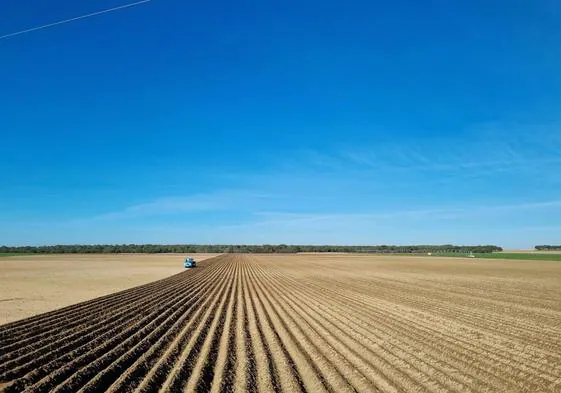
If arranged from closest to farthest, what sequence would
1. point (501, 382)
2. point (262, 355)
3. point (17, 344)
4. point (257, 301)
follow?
point (501, 382)
point (262, 355)
point (17, 344)
point (257, 301)

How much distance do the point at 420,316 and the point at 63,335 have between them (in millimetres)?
10567

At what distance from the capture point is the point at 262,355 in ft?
31.4

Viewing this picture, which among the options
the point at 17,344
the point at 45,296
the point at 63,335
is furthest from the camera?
the point at 45,296

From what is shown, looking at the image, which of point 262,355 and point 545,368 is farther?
point 262,355

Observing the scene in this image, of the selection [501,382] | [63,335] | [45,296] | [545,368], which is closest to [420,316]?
[545,368]

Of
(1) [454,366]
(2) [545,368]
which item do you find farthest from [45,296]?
(2) [545,368]

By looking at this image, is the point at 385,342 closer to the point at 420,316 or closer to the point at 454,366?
the point at 454,366

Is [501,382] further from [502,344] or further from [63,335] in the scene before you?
[63,335]

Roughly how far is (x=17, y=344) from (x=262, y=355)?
552 cm

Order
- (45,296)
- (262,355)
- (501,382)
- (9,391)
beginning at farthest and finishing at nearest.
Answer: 1. (45,296)
2. (262,355)
3. (501,382)
4. (9,391)

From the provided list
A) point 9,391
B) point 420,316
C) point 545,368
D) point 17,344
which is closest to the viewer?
point 9,391

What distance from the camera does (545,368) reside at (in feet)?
28.4

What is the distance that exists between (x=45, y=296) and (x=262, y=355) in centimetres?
1571

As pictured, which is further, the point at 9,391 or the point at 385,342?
the point at 385,342
